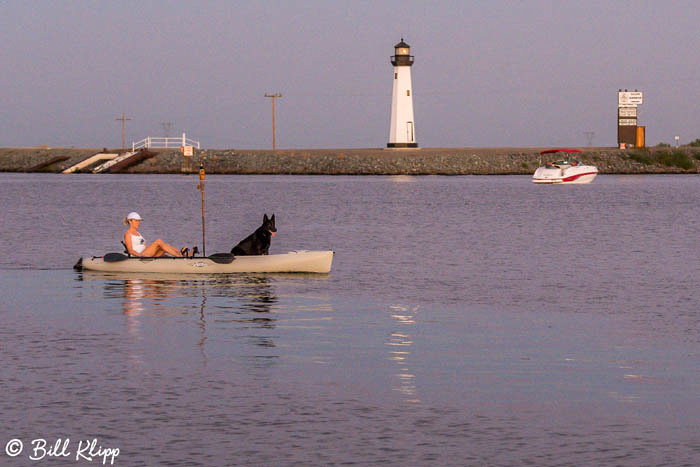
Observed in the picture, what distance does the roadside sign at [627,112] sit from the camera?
534 feet

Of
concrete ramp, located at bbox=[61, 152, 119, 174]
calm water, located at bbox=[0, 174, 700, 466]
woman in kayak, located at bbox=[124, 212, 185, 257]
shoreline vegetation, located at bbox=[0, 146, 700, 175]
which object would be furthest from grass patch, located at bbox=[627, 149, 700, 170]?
woman in kayak, located at bbox=[124, 212, 185, 257]

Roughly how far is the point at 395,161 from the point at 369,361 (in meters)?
149

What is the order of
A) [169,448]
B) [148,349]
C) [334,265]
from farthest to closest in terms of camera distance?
[334,265] → [148,349] → [169,448]

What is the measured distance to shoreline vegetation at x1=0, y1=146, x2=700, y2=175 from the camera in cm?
16750

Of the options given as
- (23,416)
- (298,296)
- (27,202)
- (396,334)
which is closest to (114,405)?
(23,416)

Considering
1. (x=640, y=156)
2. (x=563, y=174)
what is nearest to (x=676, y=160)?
(x=640, y=156)

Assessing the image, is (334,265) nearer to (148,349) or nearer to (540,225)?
(148,349)

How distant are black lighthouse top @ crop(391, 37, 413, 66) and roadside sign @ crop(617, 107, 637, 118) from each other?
35.8m

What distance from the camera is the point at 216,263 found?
2839 cm

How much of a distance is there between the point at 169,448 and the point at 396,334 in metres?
8.33

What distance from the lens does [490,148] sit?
190 metres

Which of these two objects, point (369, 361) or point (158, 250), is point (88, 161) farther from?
point (369, 361)

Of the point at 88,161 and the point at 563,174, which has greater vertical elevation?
the point at 88,161

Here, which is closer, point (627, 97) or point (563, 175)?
point (563, 175)
